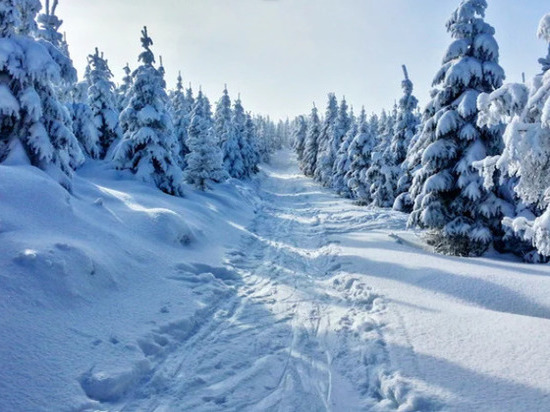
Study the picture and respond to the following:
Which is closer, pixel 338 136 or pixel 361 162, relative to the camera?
pixel 361 162

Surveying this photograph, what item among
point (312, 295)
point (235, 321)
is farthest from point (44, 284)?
point (312, 295)

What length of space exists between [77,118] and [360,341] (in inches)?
1019

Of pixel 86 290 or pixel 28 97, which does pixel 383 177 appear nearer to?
pixel 28 97

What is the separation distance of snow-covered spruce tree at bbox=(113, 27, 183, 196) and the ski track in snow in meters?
12.1

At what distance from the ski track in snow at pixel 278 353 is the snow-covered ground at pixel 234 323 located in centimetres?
3

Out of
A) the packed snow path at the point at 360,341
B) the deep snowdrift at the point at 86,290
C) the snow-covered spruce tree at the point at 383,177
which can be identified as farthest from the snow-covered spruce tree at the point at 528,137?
the snow-covered spruce tree at the point at 383,177

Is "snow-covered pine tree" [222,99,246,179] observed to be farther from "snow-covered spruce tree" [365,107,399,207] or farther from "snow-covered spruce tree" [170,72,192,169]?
"snow-covered spruce tree" [365,107,399,207]

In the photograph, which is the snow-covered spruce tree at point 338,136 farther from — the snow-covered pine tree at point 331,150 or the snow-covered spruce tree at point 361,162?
the snow-covered spruce tree at point 361,162

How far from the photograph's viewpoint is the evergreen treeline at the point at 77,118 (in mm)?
12414

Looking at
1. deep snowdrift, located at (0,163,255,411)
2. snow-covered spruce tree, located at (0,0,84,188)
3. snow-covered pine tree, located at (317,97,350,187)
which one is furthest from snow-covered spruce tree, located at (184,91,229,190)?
snow-covered pine tree, located at (317,97,350,187)

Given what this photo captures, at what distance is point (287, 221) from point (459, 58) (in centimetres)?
1315

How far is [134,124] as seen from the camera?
895 inches

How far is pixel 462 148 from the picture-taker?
48.5 ft

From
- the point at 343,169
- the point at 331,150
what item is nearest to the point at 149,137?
the point at 343,169
